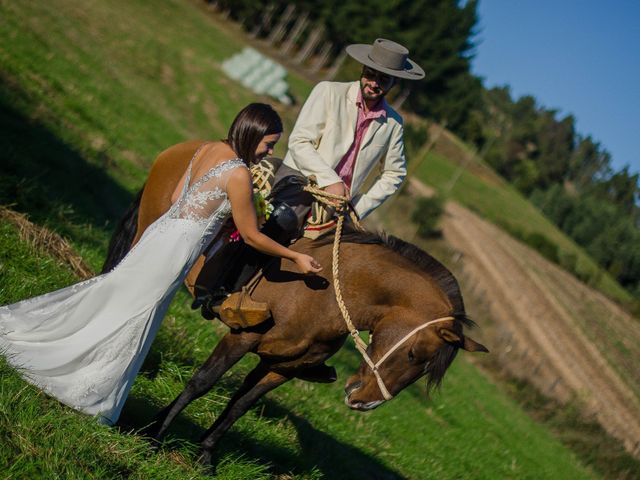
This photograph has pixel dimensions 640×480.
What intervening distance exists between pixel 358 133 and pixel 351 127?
0.45 feet

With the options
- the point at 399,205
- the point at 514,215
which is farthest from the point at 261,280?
the point at 514,215

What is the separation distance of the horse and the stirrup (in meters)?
0.13

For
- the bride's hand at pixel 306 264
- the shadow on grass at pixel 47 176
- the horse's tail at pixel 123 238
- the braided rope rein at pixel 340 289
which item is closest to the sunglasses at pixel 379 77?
the braided rope rein at pixel 340 289

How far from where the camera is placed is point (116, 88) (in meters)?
24.0

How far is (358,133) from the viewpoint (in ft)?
22.5

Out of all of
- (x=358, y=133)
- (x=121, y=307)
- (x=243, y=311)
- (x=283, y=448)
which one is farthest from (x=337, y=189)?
(x=283, y=448)

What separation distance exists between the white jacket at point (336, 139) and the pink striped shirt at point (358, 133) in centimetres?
4

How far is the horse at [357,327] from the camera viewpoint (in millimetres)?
5414

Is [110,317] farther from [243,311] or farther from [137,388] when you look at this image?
[137,388]

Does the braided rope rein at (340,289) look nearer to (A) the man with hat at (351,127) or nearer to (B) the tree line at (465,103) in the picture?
(A) the man with hat at (351,127)

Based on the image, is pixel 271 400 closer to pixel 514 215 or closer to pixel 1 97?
A: pixel 1 97

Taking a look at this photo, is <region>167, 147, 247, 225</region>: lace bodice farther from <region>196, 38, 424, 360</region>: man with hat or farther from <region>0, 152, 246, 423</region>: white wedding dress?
<region>196, 38, 424, 360</region>: man with hat

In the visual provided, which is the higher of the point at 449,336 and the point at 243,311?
the point at 449,336

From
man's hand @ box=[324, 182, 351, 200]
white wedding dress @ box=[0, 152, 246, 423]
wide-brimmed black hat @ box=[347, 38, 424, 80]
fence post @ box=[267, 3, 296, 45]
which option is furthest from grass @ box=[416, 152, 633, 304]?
white wedding dress @ box=[0, 152, 246, 423]
